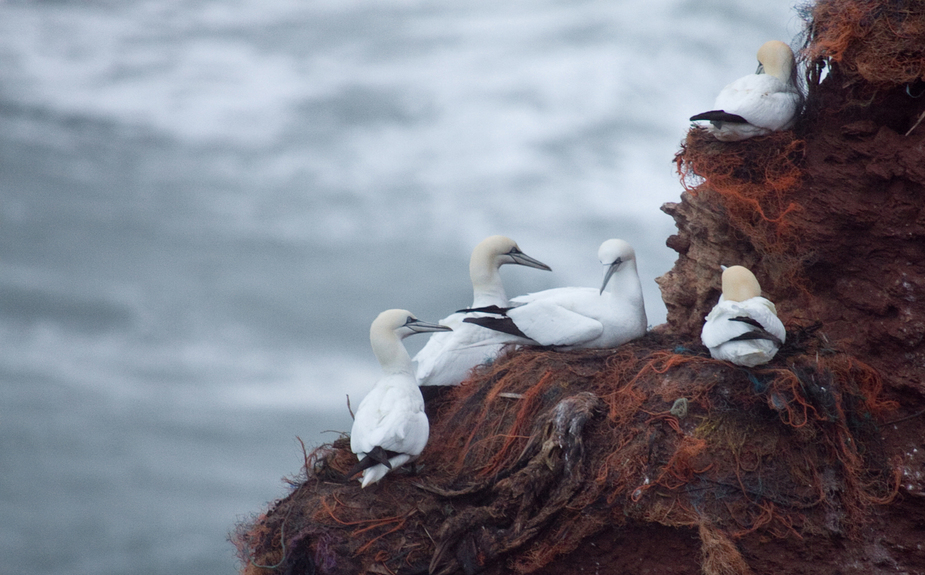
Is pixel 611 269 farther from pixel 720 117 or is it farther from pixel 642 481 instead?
pixel 642 481

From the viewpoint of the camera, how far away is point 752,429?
6.36 metres

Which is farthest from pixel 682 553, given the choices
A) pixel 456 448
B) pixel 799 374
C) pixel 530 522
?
pixel 456 448

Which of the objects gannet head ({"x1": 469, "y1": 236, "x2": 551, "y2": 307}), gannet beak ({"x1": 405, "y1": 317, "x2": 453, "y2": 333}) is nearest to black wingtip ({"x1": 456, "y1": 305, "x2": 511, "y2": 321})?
gannet beak ({"x1": 405, "y1": 317, "x2": 453, "y2": 333})

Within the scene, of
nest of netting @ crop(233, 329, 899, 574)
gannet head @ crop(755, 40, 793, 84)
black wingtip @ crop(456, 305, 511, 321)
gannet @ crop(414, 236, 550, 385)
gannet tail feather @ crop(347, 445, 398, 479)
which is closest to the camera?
nest of netting @ crop(233, 329, 899, 574)

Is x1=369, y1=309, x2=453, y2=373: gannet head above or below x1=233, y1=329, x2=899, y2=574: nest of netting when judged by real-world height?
above

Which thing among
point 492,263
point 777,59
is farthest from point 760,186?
point 492,263

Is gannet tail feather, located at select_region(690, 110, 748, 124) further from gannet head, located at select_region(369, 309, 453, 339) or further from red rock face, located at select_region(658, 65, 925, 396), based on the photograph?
gannet head, located at select_region(369, 309, 453, 339)

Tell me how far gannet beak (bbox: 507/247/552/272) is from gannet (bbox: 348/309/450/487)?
61.4 inches

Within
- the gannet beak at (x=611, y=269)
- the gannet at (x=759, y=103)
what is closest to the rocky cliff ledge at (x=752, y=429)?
the gannet at (x=759, y=103)

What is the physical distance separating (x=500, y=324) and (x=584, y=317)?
77 cm

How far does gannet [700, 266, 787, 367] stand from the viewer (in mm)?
6387

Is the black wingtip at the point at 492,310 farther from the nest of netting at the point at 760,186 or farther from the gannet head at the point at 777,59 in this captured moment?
the gannet head at the point at 777,59

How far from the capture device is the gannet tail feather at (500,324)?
801 cm

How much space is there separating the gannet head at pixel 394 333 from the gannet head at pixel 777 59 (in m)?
3.68
